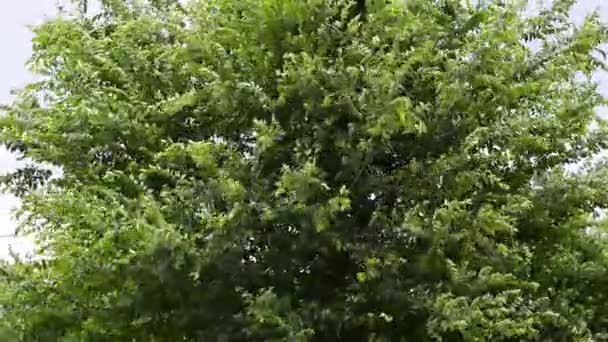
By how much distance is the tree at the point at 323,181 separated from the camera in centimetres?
615

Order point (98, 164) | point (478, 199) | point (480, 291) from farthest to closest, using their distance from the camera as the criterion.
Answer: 1. point (98, 164)
2. point (478, 199)
3. point (480, 291)

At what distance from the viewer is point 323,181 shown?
6.06 meters

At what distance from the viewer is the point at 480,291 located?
612cm

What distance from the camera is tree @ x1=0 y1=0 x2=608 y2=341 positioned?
6.15m

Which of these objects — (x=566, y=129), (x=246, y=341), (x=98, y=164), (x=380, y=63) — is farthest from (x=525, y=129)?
(x=98, y=164)

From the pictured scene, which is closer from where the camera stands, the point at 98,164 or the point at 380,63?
the point at 380,63

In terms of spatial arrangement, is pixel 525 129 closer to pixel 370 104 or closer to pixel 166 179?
pixel 370 104

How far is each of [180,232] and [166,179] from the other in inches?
30.4

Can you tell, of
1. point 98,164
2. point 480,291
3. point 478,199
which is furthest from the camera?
point 98,164

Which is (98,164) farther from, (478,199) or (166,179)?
(478,199)

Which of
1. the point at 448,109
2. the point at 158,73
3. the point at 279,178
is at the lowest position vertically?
the point at 279,178

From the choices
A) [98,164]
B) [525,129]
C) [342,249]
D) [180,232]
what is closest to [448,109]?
[525,129]

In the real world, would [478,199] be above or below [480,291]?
above

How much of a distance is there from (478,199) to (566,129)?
37.2 inches
